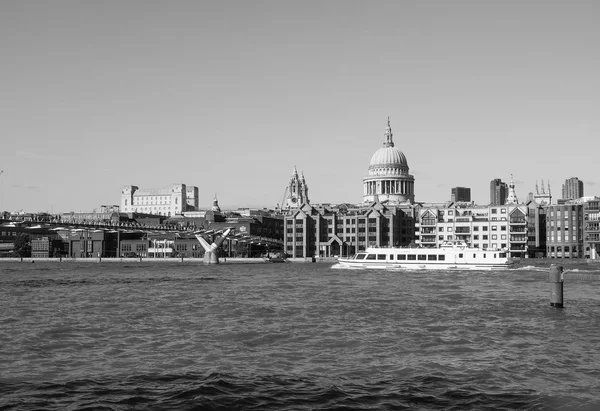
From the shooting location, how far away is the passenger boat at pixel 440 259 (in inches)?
4402

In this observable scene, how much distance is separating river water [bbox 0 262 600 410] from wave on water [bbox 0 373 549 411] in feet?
0.17

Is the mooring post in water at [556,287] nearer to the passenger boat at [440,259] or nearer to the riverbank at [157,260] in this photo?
the passenger boat at [440,259]

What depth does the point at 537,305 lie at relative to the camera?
1940 inches

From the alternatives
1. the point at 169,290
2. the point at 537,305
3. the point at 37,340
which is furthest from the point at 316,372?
the point at 169,290

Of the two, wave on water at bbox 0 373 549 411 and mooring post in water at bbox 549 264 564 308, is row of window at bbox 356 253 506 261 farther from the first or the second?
wave on water at bbox 0 373 549 411

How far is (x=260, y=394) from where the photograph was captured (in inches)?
875

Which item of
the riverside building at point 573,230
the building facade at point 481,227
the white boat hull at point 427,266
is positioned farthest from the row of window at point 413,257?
the riverside building at point 573,230

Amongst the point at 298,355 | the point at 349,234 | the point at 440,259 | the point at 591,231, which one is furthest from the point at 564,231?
the point at 298,355

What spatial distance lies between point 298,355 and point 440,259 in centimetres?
8769

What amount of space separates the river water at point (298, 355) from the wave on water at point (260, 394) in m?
0.05

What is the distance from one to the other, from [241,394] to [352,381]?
11.9 ft

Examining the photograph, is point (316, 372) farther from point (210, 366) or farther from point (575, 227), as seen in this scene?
point (575, 227)

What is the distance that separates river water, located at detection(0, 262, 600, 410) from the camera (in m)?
21.8

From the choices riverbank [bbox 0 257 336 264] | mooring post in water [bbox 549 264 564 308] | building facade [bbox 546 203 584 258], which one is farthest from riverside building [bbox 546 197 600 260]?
mooring post in water [bbox 549 264 564 308]
